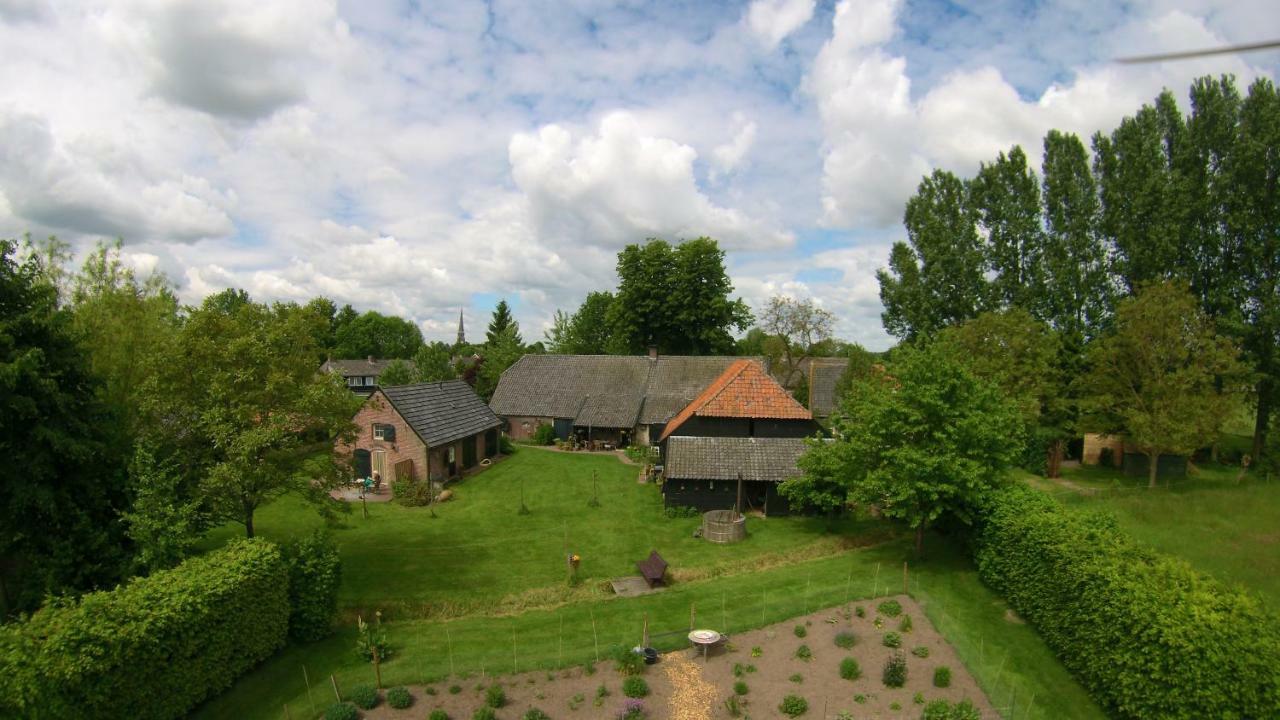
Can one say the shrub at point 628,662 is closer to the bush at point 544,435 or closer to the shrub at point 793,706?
the shrub at point 793,706

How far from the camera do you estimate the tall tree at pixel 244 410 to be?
1694 cm

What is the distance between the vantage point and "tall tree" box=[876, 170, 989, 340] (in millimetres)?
36938

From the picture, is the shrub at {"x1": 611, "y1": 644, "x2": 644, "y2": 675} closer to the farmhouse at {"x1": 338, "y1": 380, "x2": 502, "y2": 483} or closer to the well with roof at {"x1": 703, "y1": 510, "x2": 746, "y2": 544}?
the well with roof at {"x1": 703, "y1": 510, "x2": 746, "y2": 544}

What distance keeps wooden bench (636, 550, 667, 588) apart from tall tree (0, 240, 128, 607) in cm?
1450

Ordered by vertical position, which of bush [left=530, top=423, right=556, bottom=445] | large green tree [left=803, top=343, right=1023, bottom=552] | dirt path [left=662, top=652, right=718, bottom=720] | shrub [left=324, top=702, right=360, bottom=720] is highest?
large green tree [left=803, top=343, right=1023, bottom=552]

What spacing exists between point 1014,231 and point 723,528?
84.2 feet

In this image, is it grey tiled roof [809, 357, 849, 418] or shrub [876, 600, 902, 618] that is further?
grey tiled roof [809, 357, 849, 418]

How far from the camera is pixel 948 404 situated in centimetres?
2066

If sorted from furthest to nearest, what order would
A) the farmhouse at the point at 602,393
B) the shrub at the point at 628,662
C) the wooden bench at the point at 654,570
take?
the farmhouse at the point at 602,393 → the wooden bench at the point at 654,570 → the shrub at the point at 628,662

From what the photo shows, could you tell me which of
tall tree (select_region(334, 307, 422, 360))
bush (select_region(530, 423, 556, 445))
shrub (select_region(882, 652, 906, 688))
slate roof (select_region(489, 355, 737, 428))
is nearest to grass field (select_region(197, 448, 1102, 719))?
shrub (select_region(882, 652, 906, 688))

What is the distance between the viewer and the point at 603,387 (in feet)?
162

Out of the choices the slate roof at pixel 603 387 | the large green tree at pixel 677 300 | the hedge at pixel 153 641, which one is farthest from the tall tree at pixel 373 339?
the hedge at pixel 153 641

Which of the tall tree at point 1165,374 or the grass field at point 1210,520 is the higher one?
the tall tree at point 1165,374

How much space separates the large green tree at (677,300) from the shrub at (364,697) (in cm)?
4884
